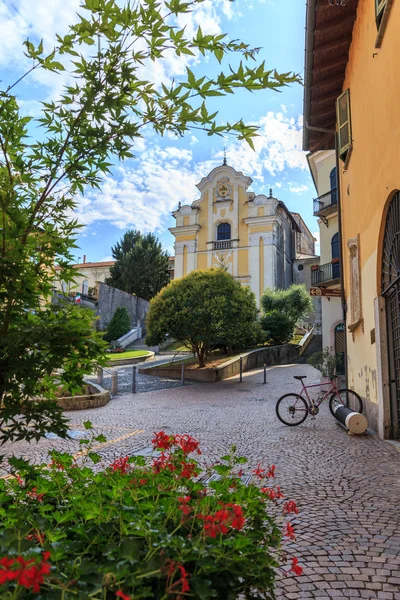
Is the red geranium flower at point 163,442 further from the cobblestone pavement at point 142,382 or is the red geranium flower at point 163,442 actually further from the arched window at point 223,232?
the arched window at point 223,232

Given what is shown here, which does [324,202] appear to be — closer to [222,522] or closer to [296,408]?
[296,408]

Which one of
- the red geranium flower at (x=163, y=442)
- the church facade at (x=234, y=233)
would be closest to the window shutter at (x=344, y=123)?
the red geranium flower at (x=163, y=442)

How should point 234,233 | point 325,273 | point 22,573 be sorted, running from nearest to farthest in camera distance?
point 22,573 → point 325,273 → point 234,233

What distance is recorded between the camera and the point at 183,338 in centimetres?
1884

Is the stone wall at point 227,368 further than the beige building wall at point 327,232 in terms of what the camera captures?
No

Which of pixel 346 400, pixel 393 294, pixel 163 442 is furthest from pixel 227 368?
pixel 163 442

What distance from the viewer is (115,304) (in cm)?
3603

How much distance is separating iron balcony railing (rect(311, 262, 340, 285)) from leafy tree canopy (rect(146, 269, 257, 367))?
15.7ft

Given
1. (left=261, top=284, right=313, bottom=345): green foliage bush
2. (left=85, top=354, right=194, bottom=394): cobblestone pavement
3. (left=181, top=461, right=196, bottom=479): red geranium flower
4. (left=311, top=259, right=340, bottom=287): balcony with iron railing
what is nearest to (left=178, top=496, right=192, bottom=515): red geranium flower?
(left=181, top=461, right=196, bottom=479): red geranium flower

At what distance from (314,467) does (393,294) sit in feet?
10.6

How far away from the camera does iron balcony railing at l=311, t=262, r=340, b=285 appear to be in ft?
68.3

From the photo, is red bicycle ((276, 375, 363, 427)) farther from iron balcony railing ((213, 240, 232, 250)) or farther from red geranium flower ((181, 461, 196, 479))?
iron balcony railing ((213, 240, 232, 250))

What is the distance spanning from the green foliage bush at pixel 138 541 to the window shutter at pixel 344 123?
969 centimetres

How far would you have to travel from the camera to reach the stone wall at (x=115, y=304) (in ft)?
114
